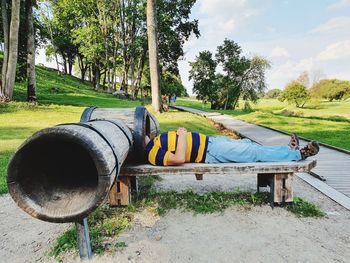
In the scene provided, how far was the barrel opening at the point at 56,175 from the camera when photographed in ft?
8.25

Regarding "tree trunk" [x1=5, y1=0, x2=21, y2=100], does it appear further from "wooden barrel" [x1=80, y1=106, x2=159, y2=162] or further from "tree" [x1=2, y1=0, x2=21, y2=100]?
"wooden barrel" [x1=80, y1=106, x2=159, y2=162]

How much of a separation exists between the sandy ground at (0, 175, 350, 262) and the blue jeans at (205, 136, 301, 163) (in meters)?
0.71

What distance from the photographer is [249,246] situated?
129 inches

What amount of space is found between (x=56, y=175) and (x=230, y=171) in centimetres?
216

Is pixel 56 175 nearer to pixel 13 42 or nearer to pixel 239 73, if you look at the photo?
pixel 13 42

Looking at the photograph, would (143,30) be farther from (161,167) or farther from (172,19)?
(161,167)

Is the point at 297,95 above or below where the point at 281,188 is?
above

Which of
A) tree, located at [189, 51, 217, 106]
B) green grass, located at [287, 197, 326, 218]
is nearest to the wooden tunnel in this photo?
green grass, located at [287, 197, 326, 218]

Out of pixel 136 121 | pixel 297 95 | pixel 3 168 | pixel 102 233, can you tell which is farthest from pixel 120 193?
pixel 297 95

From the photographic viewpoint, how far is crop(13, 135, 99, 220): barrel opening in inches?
99.0

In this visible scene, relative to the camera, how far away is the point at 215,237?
3500 millimetres

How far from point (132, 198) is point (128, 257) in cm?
166

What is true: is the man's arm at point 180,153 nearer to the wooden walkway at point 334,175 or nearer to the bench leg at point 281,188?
the bench leg at point 281,188

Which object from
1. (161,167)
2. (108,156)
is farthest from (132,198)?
(108,156)
